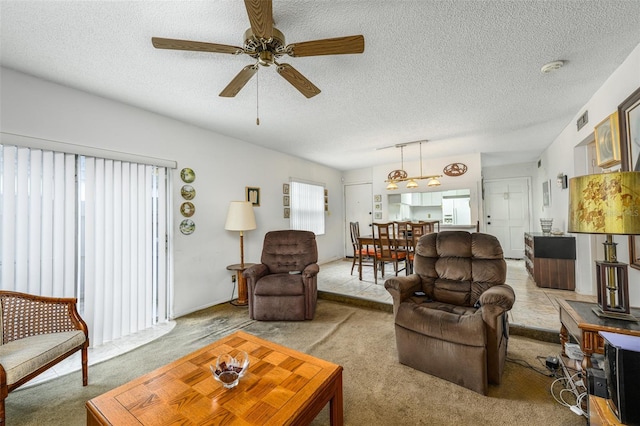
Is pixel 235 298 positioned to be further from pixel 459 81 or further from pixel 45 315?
pixel 459 81

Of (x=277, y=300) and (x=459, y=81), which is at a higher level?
(x=459, y=81)

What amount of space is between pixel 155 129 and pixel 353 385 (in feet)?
11.3

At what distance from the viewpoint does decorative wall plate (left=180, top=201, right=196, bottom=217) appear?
336 cm

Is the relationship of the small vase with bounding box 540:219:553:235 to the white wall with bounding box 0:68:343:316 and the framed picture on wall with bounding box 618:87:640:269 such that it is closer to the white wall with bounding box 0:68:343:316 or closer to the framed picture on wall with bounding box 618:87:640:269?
the framed picture on wall with bounding box 618:87:640:269

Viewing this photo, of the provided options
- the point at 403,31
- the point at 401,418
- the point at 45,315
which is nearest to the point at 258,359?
the point at 401,418

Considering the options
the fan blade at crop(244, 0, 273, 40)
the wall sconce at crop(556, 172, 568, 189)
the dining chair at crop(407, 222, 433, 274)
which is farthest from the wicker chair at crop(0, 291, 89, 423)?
the wall sconce at crop(556, 172, 568, 189)

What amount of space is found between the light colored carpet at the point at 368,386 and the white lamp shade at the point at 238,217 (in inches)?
52.1

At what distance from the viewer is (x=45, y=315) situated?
1932 millimetres

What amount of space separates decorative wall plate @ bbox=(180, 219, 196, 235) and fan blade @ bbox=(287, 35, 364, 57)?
8.77 feet

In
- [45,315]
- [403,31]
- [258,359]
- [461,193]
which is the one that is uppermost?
[403,31]

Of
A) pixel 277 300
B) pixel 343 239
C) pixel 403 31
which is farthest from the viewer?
pixel 343 239

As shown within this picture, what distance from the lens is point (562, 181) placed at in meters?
3.90

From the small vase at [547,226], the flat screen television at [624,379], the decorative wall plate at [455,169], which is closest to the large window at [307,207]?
the decorative wall plate at [455,169]

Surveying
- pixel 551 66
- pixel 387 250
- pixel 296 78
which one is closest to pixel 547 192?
pixel 387 250
